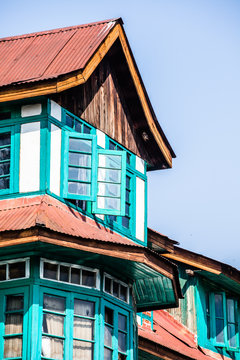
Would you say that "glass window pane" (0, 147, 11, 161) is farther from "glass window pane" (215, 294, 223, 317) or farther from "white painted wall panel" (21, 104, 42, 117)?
"glass window pane" (215, 294, 223, 317)

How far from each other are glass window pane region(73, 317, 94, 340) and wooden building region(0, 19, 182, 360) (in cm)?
2

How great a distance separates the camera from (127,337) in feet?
80.3

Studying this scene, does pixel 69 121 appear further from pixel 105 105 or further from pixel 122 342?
pixel 122 342

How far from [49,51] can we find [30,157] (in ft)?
9.37

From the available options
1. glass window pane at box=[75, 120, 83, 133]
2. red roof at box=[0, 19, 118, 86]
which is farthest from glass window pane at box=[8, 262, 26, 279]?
red roof at box=[0, 19, 118, 86]

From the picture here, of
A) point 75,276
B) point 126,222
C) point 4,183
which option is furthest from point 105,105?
point 75,276

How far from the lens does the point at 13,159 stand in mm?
23766

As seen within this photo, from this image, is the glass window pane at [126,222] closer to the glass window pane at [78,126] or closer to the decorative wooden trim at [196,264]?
the glass window pane at [78,126]

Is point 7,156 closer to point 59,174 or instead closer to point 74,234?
point 59,174

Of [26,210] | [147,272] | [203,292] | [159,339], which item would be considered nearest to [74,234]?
[26,210]

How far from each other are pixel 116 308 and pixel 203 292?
30.9 feet

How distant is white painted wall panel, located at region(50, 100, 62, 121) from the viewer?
24078mm

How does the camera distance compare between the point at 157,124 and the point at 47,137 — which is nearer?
the point at 47,137

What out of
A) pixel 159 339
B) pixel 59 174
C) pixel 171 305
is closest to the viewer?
pixel 59 174
